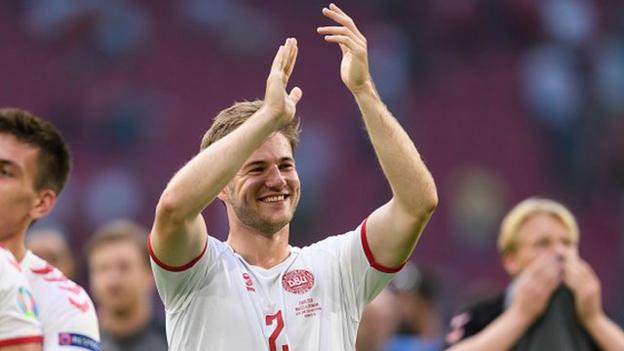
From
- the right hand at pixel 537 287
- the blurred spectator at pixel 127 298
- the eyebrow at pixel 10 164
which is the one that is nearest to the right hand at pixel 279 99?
the eyebrow at pixel 10 164

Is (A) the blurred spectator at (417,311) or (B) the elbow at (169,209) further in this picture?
(A) the blurred spectator at (417,311)

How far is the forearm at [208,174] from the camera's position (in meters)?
4.76

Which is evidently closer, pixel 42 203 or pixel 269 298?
pixel 269 298

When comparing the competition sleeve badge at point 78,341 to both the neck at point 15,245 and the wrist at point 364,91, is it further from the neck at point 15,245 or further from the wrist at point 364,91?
the wrist at point 364,91

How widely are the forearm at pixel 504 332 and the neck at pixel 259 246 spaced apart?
1.33 m

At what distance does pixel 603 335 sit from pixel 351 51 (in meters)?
1.79

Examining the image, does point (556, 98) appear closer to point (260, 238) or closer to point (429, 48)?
point (429, 48)

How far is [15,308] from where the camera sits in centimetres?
Result: 492

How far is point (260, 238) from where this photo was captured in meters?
5.18

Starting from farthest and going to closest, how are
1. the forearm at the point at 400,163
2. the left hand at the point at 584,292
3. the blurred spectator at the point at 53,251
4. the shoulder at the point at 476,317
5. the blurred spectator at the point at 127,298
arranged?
the blurred spectator at the point at 53,251 → the blurred spectator at the point at 127,298 → the shoulder at the point at 476,317 → the left hand at the point at 584,292 → the forearm at the point at 400,163

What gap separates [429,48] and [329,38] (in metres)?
14.5

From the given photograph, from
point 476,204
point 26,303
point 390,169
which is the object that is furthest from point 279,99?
point 476,204

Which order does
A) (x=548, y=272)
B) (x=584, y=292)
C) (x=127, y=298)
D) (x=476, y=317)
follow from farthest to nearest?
(x=127, y=298)
(x=476, y=317)
(x=548, y=272)
(x=584, y=292)

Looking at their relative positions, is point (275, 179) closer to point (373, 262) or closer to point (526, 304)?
point (373, 262)
